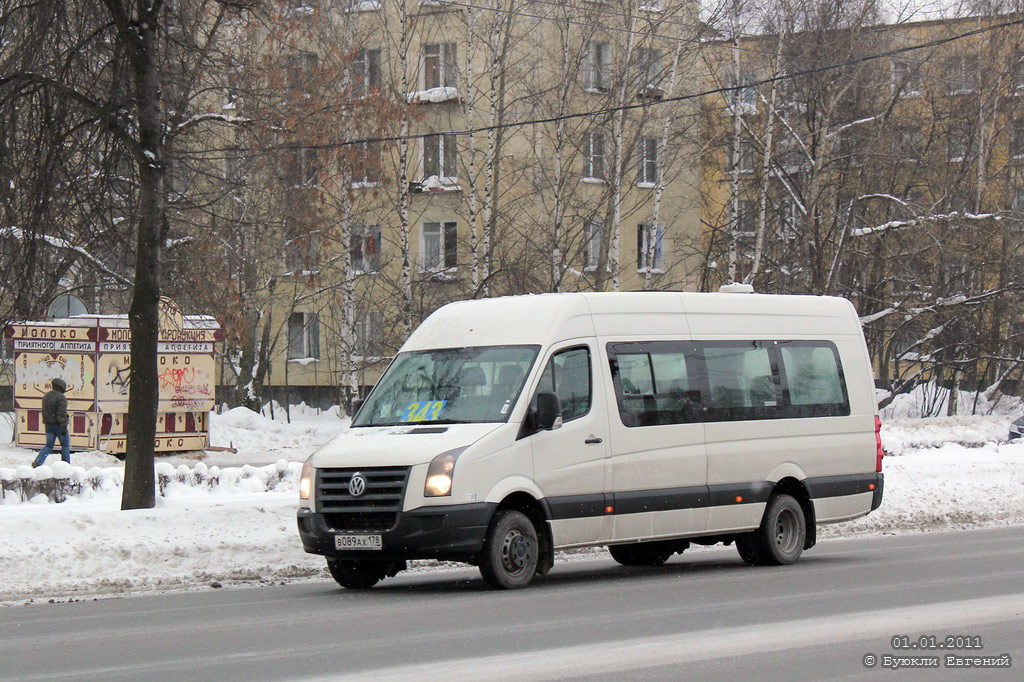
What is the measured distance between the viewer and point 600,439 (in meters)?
13.2

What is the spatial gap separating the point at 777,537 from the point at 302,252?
30.8 m

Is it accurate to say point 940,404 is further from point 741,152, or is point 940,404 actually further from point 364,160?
point 364,160

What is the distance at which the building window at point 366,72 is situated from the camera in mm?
41375

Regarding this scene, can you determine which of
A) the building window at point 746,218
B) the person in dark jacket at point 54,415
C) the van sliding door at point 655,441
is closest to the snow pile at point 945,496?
the van sliding door at point 655,441

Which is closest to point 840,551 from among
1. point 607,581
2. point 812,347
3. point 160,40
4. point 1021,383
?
Answer: point 812,347

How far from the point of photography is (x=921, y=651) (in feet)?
28.5

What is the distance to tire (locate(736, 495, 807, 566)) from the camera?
576 inches

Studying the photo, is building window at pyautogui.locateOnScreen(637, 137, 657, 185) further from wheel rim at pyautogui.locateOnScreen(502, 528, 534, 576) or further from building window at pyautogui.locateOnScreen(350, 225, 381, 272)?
wheel rim at pyautogui.locateOnScreen(502, 528, 534, 576)

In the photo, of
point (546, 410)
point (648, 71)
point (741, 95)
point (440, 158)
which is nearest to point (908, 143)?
point (741, 95)

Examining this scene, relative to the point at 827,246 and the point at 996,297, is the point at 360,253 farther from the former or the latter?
the point at 996,297

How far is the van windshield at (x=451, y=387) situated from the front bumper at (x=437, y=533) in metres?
0.92

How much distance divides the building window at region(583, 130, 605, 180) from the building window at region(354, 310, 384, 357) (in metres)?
7.64

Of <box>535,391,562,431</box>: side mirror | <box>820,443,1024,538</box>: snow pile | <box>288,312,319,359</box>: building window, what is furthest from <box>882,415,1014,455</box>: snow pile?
<box>288,312,319,359</box>: building window

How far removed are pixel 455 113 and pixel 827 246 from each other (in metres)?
13.6
